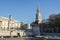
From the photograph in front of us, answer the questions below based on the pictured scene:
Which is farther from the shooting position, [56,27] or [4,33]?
[56,27]

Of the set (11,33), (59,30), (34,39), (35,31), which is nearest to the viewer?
(34,39)

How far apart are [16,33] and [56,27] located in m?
42.4

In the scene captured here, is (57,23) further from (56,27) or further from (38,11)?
(38,11)

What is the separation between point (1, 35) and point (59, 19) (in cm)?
5065

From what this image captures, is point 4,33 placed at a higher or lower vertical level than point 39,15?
lower

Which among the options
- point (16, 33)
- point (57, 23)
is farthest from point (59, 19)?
point (16, 33)

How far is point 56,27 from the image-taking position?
73750mm

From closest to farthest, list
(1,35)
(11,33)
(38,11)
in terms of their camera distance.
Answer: (1,35) < (11,33) < (38,11)

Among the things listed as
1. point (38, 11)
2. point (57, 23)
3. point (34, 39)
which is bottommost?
point (34, 39)

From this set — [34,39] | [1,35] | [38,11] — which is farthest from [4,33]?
[38,11]

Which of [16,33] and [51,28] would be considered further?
[51,28]

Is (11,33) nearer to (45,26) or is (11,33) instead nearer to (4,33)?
(4,33)

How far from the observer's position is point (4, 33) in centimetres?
3050

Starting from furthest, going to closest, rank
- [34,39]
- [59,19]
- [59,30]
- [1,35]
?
1. [59,19]
2. [59,30]
3. [1,35]
4. [34,39]
